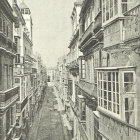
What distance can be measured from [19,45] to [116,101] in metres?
19.3

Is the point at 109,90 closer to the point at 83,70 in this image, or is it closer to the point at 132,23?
the point at 132,23

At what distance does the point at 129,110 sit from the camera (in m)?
8.24

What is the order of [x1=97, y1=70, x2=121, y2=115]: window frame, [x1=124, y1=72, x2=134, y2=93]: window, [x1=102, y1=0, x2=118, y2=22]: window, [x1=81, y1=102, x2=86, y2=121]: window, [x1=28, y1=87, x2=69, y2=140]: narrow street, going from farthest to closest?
1. [x1=28, y1=87, x2=69, y2=140]: narrow street
2. [x1=81, y1=102, x2=86, y2=121]: window
3. [x1=102, y1=0, x2=118, y2=22]: window
4. [x1=97, y1=70, x2=121, y2=115]: window frame
5. [x1=124, y1=72, x2=134, y2=93]: window

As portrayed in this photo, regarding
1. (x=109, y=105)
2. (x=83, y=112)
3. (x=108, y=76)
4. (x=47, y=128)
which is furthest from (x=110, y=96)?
(x=47, y=128)

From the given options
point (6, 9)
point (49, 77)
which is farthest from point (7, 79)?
point (49, 77)

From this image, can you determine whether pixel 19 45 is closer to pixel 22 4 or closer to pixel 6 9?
pixel 6 9

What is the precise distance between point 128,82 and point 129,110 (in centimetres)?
107

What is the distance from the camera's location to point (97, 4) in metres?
13.5

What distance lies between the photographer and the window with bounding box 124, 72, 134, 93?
822 cm

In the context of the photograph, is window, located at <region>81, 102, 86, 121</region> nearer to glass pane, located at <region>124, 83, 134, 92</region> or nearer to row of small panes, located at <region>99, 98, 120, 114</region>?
row of small panes, located at <region>99, 98, 120, 114</region>

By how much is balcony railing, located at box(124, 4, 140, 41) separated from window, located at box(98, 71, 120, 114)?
1642 millimetres

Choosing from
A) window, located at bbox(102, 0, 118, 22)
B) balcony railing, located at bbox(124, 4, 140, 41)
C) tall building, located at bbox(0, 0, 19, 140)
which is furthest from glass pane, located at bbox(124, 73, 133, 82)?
tall building, located at bbox(0, 0, 19, 140)

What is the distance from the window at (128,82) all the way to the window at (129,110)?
0.34 m

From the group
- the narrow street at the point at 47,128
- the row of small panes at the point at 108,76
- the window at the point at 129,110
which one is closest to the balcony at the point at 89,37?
the row of small panes at the point at 108,76
